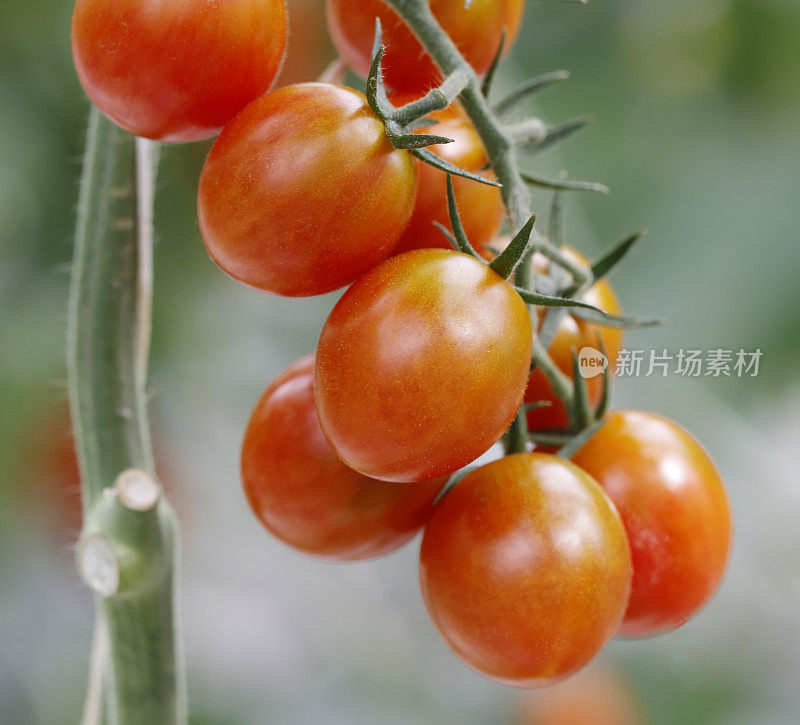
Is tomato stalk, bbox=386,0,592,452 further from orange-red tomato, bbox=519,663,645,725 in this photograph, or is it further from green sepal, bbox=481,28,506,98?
orange-red tomato, bbox=519,663,645,725

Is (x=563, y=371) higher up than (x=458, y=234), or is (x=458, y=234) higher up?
(x=458, y=234)

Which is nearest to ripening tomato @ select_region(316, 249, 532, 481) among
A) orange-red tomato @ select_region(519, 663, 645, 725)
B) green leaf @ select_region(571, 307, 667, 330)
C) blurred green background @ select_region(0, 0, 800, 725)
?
green leaf @ select_region(571, 307, 667, 330)

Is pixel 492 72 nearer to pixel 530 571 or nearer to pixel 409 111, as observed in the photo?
pixel 409 111

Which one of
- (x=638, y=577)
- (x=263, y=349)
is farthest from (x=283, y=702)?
(x=638, y=577)

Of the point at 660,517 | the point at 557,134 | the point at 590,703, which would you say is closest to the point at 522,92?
the point at 557,134

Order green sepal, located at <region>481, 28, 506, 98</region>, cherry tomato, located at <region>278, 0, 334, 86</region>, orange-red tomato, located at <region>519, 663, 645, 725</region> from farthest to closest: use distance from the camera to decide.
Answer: orange-red tomato, located at <region>519, 663, 645, 725</region>
cherry tomato, located at <region>278, 0, 334, 86</region>
green sepal, located at <region>481, 28, 506, 98</region>

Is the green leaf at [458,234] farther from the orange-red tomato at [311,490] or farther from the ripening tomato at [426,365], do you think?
the orange-red tomato at [311,490]
